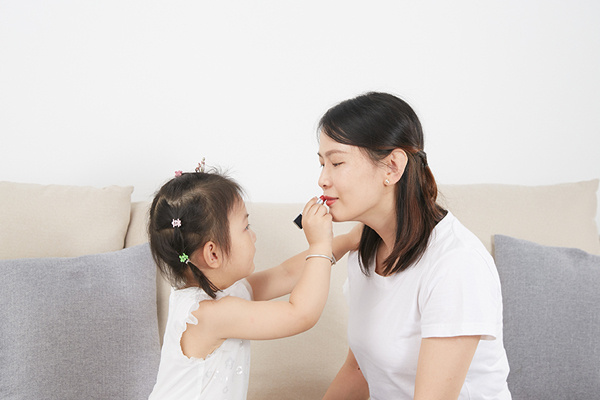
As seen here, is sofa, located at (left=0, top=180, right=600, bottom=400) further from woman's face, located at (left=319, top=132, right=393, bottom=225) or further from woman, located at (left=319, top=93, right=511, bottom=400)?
woman's face, located at (left=319, top=132, right=393, bottom=225)

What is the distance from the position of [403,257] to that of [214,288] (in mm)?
497

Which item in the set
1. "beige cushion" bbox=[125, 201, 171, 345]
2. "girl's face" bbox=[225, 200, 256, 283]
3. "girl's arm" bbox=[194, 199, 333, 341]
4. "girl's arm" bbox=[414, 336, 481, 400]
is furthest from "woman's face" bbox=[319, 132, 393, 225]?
"beige cushion" bbox=[125, 201, 171, 345]

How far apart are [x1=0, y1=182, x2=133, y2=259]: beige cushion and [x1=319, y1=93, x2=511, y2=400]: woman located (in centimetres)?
90

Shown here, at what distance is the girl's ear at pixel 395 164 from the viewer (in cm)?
127

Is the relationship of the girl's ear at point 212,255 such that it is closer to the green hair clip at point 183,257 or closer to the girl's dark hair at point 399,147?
the green hair clip at point 183,257

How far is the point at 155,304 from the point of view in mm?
1752

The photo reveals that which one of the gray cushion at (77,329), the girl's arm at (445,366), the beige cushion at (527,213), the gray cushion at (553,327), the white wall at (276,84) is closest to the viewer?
the girl's arm at (445,366)

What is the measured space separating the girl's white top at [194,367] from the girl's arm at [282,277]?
0.20 meters

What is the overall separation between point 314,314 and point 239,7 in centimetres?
150

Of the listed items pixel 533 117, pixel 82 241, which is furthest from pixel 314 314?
pixel 533 117

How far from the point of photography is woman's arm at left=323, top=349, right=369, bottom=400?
1.57 meters

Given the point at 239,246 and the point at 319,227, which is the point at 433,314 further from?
the point at 239,246

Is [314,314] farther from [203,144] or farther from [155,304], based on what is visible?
[203,144]

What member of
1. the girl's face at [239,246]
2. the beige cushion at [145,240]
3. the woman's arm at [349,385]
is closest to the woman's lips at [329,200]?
the girl's face at [239,246]
